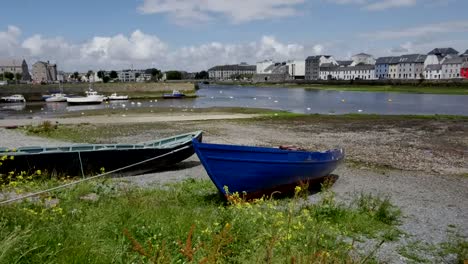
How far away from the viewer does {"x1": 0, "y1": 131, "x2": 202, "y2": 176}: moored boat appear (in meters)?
11.3

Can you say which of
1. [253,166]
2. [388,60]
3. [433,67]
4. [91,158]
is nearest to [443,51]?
[433,67]

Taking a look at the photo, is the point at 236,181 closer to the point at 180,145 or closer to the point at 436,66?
the point at 180,145

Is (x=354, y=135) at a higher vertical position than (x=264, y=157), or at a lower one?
lower

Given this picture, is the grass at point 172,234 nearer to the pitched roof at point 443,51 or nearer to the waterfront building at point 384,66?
the waterfront building at point 384,66

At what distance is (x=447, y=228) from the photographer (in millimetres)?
8852

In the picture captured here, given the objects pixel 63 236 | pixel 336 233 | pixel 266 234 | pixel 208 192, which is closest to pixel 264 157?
pixel 208 192

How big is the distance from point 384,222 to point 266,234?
15.5 feet

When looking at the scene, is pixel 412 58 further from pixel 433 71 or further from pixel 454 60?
pixel 454 60

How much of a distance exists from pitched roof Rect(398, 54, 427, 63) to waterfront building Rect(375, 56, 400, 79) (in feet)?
11.8

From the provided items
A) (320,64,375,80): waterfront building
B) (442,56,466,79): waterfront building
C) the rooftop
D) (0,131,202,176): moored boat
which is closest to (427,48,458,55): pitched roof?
the rooftop

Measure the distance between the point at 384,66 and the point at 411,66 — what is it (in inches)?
549

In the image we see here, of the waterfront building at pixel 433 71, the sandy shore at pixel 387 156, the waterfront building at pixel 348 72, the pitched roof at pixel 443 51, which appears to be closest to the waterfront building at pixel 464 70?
the waterfront building at pixel 433 71

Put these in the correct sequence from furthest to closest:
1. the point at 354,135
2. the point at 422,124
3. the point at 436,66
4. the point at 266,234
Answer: the point at 436,66 < the point at 422,124 < the point at 354,135 < the point at 266,234

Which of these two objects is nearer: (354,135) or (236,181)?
(236,181)
